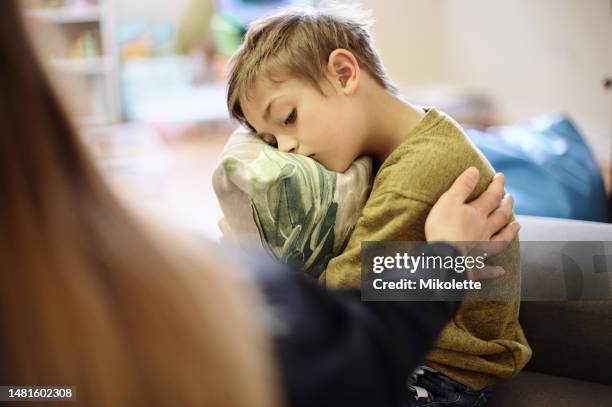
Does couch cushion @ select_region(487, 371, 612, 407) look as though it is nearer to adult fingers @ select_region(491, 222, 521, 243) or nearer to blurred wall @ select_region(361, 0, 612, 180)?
adult fingers @ select_region(491, 222, 521, 243)

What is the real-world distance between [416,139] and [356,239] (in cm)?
18

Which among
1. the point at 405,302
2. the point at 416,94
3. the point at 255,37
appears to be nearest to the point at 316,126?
the point at 255,37

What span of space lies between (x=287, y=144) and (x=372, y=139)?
0.14 metres

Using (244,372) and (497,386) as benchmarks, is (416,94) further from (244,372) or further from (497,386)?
(244,372)

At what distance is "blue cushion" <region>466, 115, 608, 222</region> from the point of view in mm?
1688

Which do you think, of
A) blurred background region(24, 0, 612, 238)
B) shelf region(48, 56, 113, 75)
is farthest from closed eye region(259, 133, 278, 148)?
shelf region(48, 56, 113, 75)

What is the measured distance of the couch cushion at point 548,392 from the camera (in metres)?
1.08

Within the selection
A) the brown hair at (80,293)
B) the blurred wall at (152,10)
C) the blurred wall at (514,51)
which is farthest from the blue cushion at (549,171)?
the blurred wall at (152,10)

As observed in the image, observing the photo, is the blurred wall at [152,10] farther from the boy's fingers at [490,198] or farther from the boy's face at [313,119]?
the boy's fingers at [490,198]

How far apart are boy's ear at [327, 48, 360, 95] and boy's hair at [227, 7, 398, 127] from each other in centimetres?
2

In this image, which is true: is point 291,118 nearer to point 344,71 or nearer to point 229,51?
point 344,71

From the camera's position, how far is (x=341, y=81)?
3.45ft

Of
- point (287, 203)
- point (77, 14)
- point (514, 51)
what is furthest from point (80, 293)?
point (77, 14)

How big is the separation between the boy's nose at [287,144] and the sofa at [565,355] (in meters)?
0.45
